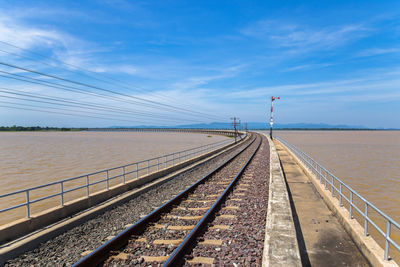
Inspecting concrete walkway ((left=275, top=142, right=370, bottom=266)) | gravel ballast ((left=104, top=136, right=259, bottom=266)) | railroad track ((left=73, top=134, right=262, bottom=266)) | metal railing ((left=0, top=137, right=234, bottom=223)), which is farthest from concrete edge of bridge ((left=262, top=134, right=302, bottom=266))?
metal railing ((left=0, top=137, right=234, bottom=223))

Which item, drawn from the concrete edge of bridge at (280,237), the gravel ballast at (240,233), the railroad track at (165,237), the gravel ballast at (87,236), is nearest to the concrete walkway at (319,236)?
the concrete edge of bridge at (280,237)

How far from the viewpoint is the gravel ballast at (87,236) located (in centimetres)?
593

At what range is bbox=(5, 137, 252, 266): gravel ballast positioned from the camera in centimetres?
593

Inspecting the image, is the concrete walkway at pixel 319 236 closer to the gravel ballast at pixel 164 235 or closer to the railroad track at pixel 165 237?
the railroad track at pixel 165 237

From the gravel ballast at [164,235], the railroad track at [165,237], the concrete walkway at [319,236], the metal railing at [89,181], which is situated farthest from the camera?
the metal railing at [89,181]

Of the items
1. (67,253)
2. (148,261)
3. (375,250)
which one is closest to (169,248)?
(148,261)

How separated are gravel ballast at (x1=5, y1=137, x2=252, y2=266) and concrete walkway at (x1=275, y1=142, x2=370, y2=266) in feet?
17.0

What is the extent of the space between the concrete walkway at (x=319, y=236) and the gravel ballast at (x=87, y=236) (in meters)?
5.19

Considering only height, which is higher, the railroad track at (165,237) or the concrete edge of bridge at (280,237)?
the concrete edge of bridge at (280,237)

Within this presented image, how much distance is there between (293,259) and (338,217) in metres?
4.25

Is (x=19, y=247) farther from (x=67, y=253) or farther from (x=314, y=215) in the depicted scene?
(x=314, y=215)

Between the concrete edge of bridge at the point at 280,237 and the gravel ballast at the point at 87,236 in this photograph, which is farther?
the gravel ballast at the point at 87,236

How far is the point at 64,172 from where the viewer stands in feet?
77.4

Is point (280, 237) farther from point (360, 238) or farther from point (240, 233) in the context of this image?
point (360, 238)
